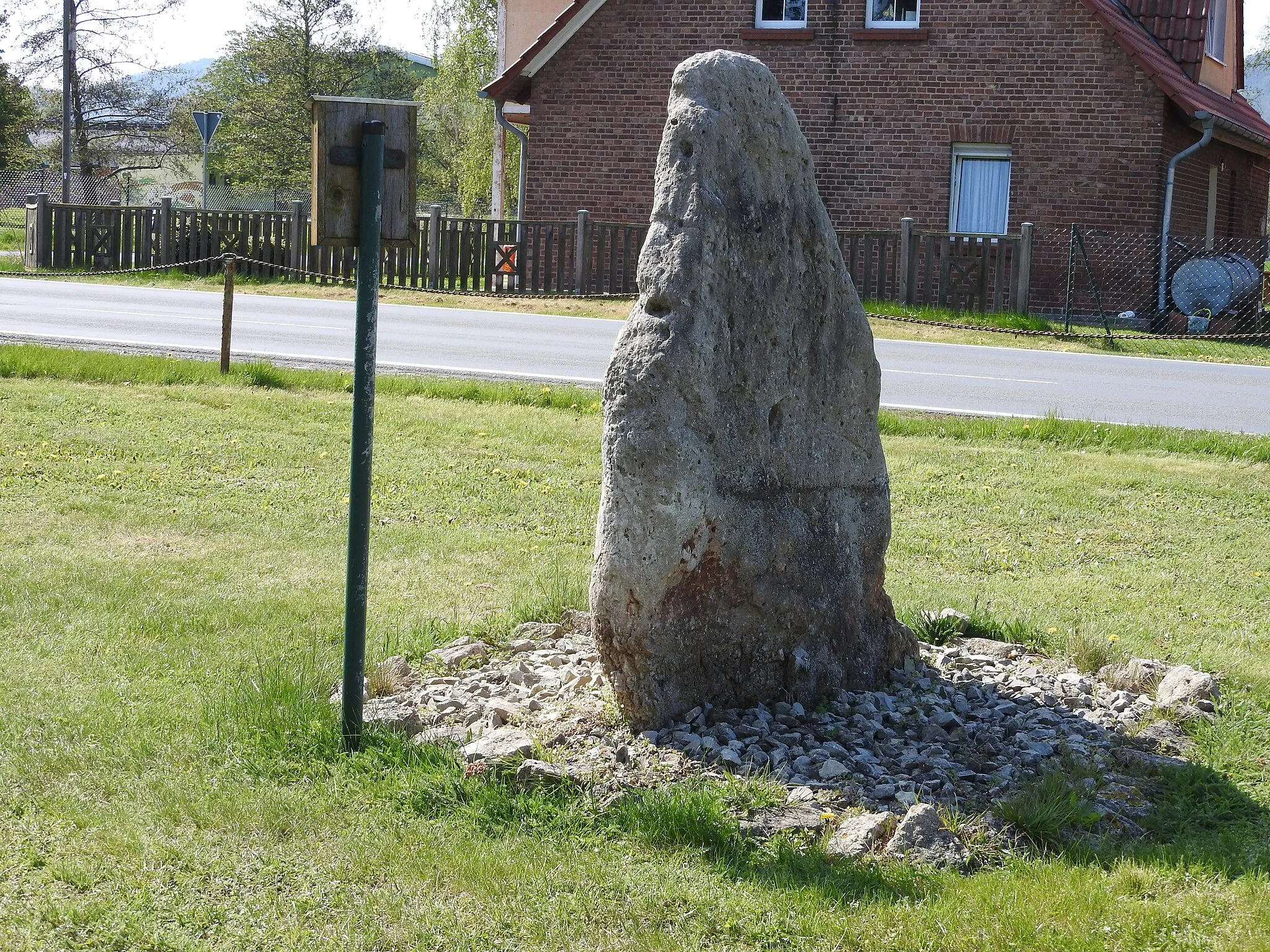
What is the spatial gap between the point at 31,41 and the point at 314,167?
44707 millimetres

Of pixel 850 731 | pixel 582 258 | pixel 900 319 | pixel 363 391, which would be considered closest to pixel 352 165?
pixel 363 391

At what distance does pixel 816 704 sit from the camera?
5.01 meters

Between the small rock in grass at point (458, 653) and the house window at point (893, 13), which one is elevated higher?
the house window at point (893, 13)

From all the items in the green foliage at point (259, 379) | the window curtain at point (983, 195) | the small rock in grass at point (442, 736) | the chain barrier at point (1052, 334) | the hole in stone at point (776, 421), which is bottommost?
the small rock in grass at point (442, 736)

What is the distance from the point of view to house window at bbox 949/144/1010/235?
23156 millimetres

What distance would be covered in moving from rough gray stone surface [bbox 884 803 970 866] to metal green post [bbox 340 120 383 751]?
5.79 ft

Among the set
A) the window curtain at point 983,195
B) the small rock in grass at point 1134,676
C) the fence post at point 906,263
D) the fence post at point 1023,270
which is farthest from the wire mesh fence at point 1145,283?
the small rock in grass at point 1134,676

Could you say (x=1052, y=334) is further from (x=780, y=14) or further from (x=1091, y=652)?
(x=1091, y=652)

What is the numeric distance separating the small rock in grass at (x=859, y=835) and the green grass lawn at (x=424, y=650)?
80 millimetres

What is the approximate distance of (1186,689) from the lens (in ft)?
17.1

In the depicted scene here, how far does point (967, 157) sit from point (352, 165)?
20.5 meters

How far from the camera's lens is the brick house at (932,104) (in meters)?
22.0

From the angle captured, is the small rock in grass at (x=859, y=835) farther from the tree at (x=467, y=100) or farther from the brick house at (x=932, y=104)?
the tree at (x=467, y=100)

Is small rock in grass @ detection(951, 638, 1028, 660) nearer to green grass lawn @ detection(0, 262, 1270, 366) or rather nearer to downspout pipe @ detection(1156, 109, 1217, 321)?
green grass lawn @ detection(0, 262, 1270, 366)
